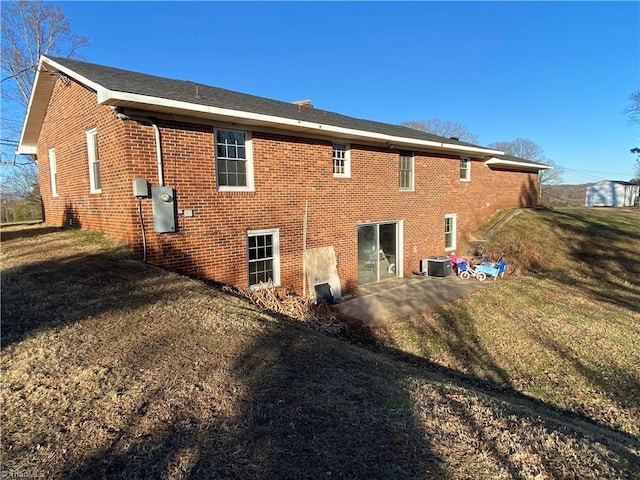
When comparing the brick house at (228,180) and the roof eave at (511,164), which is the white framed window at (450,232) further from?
the roof eave at (511,164)

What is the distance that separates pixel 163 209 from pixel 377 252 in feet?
23.3

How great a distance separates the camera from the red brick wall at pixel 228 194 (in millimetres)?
7043

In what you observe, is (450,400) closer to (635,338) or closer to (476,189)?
(635,338)

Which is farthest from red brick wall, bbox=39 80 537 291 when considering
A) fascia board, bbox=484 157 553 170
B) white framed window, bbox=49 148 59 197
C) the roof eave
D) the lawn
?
the roof eave

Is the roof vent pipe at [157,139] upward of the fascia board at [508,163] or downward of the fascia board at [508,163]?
downward

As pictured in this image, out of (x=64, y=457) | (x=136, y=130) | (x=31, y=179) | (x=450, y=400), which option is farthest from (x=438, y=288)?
(x=31, y=179)

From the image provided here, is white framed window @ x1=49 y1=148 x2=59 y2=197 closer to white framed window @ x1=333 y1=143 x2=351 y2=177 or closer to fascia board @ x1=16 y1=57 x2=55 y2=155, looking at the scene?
fascia board @ x1=16 y1=57 x2=55 y2=155

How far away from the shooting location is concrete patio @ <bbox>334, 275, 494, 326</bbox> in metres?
8.68

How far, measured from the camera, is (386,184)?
11820mm

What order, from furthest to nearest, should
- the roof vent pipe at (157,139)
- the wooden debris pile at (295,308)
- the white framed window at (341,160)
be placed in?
the white framed window at (341,160)
the wooden debris pile at (295,308)
the roof vent pipe at (157,139)

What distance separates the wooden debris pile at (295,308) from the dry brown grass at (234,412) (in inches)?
88.0

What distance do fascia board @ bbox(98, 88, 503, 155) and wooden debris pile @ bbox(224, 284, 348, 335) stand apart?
11.9ft

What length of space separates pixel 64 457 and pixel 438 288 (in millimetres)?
10211

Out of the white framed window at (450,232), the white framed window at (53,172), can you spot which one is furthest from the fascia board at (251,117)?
the white framed window at (53,172)
